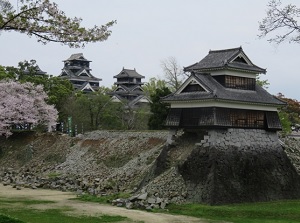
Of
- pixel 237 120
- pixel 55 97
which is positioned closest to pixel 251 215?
pixel 237 120

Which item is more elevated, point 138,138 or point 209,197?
point 138,138

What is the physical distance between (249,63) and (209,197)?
869 cm

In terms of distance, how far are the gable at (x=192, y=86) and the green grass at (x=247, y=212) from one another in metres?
6.66

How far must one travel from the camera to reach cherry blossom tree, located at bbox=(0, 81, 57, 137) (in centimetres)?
4375

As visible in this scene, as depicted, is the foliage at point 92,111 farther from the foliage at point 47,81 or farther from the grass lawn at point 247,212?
the grass lawn at point 247,212

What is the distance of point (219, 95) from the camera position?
84.9ft

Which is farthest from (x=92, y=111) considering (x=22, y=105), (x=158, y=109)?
(x=158, y=109)

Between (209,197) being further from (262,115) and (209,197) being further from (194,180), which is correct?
(262,115)

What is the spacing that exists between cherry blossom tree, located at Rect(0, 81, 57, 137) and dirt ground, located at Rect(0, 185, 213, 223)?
13.4 meters

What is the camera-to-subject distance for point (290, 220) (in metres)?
21.2

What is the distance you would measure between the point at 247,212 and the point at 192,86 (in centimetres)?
827

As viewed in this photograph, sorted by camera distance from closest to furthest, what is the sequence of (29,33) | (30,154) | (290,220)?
1. (29,33)
2. (290,220)
3. (30,154)

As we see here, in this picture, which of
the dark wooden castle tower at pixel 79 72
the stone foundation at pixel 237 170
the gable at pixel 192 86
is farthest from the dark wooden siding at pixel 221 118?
the dark wooden castle tower at pixel 79 72

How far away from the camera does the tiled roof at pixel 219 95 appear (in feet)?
85.5
